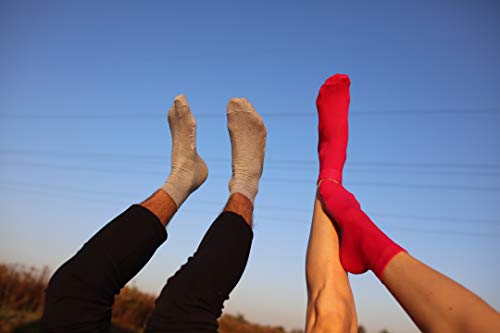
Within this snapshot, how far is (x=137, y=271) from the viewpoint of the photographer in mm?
1269

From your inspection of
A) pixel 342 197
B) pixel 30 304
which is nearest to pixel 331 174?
pixel 342 197

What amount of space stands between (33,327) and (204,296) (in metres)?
3.65

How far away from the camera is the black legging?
1057 millimetres

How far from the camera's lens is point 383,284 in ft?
3.95

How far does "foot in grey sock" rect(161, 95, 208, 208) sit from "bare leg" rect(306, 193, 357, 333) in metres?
0.50

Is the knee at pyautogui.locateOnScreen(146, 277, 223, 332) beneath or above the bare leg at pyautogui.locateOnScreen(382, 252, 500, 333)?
beneath

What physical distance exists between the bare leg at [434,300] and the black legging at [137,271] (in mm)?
411

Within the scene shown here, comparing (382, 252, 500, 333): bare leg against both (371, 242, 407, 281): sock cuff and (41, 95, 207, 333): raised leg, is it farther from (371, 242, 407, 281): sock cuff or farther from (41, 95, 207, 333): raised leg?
(41, 95, 207, 333): raised leg

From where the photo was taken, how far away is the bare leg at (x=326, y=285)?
119 cm

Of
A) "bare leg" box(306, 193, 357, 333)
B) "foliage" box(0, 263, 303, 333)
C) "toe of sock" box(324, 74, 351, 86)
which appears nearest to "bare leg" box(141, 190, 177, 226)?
"bare leg" box(306, 193, 357, 333)

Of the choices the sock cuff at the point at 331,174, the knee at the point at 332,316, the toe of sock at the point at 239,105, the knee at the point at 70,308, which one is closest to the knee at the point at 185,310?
the knee at the point at 70,308

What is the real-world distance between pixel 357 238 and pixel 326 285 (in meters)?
0.18

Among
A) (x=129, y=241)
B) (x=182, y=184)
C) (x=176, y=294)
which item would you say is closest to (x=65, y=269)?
Answer: (x=129, y=241)

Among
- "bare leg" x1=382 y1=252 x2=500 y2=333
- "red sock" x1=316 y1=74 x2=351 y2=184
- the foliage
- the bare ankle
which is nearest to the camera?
"bare leg" x1=382 y1=252 x2=500 y2=333
